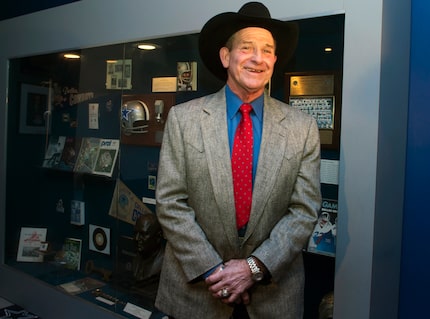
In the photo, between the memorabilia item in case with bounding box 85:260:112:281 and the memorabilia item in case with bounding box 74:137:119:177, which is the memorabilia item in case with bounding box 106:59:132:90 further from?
the memorabilia item in case with bounding box 85:260:112:281

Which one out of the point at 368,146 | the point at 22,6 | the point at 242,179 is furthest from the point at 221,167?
the point at 22,6

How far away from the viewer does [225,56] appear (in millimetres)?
1619

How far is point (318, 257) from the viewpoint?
80.8 inches

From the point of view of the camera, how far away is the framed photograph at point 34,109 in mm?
3297

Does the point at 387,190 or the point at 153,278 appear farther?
the point at 153,278

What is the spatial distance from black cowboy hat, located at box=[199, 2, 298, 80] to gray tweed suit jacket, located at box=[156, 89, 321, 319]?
0.24m

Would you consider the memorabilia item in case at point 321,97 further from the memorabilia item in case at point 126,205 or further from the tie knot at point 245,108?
the memorabilia item in case at point 126,205

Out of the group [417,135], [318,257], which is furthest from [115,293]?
[417,135]

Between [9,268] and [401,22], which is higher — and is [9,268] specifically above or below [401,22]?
below

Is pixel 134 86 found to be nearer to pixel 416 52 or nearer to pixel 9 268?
pixel 416 52

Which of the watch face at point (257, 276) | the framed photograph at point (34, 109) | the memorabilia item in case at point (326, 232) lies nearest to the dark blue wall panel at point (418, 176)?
the memorabilia item in case at point (326, 232)

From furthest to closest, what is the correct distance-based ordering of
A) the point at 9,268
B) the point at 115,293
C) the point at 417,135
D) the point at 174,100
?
1. the point at 9,268
2. the point at 115,293
3. the point at 174,100
4. the point at 417,135

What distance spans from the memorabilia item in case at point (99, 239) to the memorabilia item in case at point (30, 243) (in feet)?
1.93

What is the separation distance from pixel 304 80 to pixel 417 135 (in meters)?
0.60
